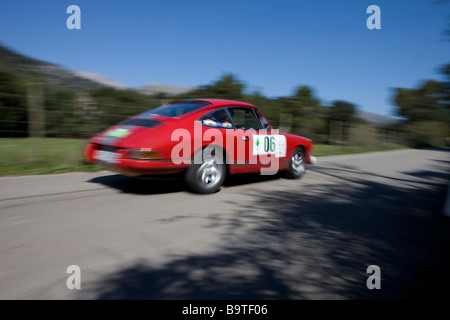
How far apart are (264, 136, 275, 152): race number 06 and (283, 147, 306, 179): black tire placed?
899 millimetres

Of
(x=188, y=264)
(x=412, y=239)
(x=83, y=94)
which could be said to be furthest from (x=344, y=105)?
(x=188, y=264)

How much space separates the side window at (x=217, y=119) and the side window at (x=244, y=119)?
0.63ft

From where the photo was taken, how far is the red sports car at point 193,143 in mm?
4770

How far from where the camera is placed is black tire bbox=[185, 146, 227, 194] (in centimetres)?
523

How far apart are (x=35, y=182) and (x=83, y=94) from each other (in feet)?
18.5

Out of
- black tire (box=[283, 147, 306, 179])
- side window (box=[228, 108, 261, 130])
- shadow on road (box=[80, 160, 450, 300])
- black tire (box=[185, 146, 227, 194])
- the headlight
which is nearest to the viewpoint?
shadow on road (box=[80, 160, 450, 300])

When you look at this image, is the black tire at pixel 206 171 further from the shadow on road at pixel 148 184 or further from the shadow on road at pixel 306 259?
the shadow on road at pixel 306 259

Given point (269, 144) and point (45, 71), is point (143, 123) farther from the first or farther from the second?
point (45, 71)

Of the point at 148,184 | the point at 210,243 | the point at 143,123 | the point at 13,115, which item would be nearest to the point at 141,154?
the point at 143,123

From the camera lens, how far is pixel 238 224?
4031 millimetres

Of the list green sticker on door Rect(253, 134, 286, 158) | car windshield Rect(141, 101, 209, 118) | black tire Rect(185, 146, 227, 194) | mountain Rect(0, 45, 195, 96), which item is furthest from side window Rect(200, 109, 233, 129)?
mountain Rect(0, 45, 195, 96)

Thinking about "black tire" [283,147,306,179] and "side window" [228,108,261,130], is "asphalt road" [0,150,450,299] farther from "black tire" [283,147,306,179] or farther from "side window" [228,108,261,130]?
"black tire" [283,147,306,179]

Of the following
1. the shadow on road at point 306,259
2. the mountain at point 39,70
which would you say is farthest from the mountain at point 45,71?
the shadow on road at point 306,259
